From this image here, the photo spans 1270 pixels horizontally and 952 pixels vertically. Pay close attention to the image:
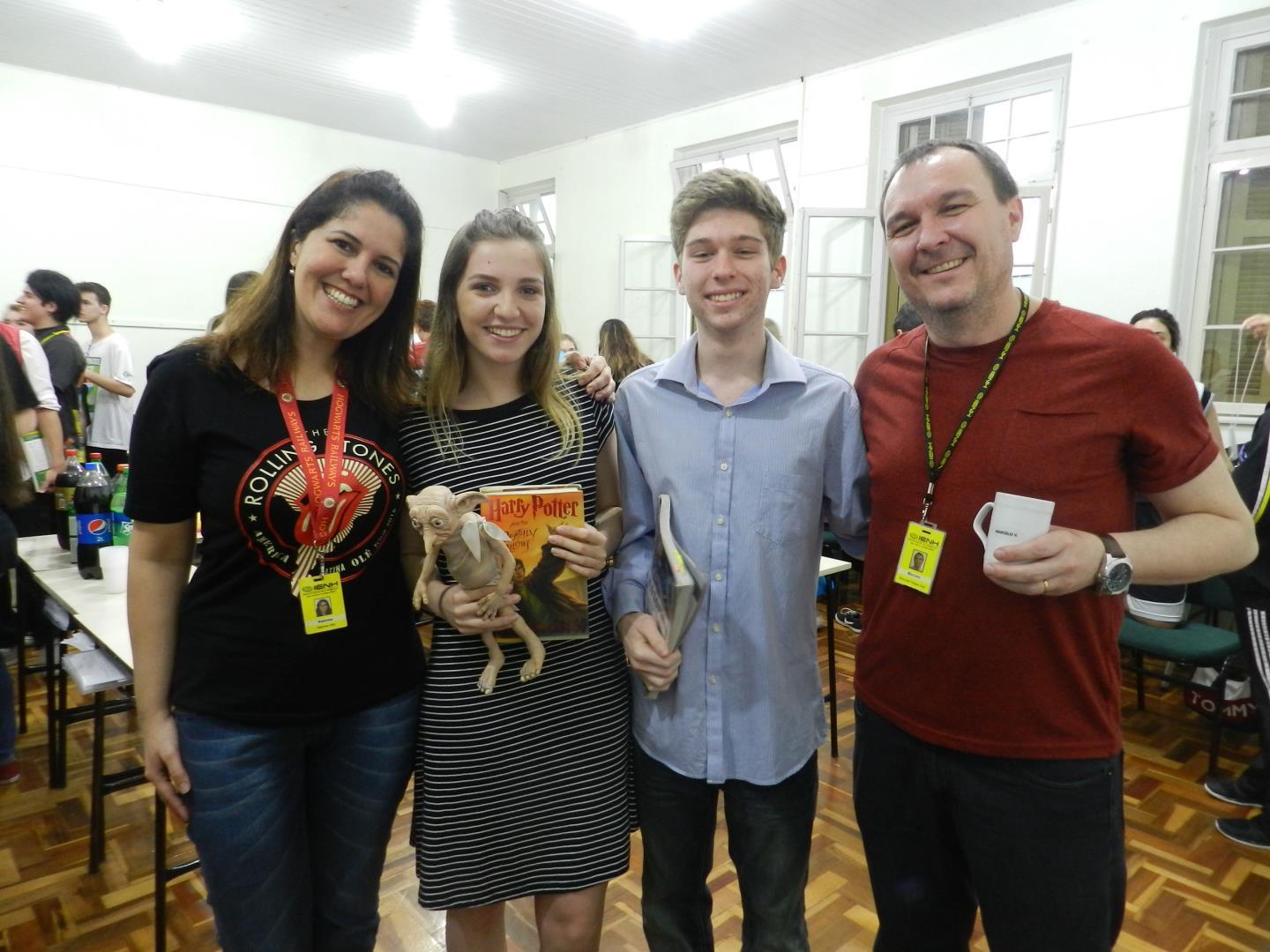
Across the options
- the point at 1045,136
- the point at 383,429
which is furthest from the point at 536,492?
the point at 1045,136

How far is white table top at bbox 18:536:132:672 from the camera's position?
2.03 m

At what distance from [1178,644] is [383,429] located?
3430mm

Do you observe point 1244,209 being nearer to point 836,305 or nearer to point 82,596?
point 836,305

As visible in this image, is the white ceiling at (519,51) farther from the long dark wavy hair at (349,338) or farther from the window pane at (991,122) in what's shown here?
the long dark wavy hair at (349,338)

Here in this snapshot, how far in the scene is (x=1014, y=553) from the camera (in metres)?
1.10

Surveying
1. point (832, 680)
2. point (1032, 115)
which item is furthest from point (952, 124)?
point (832, 680)

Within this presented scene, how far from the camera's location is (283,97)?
7152 millimetres

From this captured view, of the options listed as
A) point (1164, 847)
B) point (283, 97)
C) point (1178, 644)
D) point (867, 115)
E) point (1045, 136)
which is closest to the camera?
point (1164, 847)

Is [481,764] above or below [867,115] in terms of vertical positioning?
below

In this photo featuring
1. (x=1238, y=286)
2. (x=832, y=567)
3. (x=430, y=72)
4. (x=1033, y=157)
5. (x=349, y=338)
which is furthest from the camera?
(x=430, y=72)

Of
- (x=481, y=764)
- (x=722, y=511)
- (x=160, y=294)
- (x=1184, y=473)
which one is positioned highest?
(x=160, y=294)

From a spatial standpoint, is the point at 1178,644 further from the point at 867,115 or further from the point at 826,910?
the point at 867,115

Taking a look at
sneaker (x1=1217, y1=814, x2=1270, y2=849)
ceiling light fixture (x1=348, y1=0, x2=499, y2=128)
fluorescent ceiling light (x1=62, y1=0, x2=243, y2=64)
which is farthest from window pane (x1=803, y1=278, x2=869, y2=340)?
fluorescent ceiling light (x1=62, y1=0, x2=243, y2=64)

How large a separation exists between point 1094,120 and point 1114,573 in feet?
15.7
